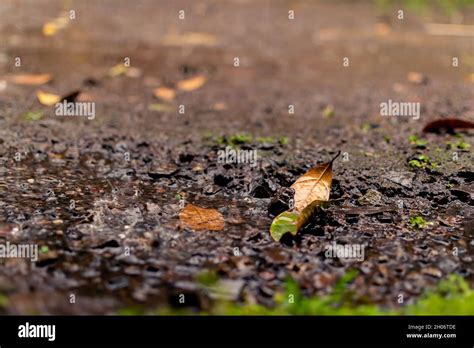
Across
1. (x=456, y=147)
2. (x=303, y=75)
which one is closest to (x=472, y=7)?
(x=303, y=75)

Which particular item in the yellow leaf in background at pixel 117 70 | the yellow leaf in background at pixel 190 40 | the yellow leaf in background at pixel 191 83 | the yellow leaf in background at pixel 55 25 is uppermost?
the yellow leaf in background at pixel 55 25

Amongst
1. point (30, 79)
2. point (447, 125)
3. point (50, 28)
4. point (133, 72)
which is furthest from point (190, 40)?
point (447, 125)

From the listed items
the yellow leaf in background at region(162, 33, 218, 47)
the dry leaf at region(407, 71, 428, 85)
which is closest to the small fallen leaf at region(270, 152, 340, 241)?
the dry leaf at region(407, 71, 428, 85)

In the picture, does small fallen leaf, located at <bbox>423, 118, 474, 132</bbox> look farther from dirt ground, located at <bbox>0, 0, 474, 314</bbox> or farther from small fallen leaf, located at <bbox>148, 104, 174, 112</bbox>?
small fallen leaf, located at <bbox>148, 104, 174, 112</bbox>

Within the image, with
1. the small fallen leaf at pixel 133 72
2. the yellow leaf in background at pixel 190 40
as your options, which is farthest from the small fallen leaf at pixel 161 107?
the yellow leaf in background at pixel 190 40

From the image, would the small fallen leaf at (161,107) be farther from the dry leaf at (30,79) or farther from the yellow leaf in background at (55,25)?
the yellow leaf in background at (55,25)

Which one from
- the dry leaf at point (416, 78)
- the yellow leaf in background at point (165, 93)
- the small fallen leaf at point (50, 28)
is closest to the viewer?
the yellow leaf in background at point (165, 93)

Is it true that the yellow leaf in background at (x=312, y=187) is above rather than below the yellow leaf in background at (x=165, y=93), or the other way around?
below
